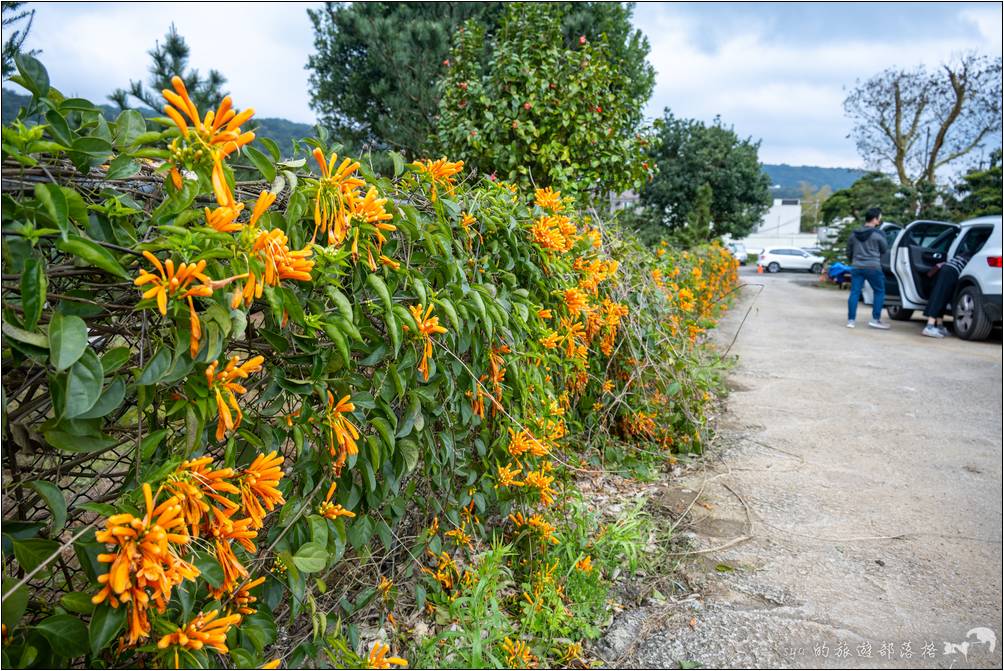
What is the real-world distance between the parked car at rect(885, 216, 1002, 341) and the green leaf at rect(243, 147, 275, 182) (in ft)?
28.1

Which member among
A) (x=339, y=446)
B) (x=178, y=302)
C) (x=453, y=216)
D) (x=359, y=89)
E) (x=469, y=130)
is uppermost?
(x=359, y=89)

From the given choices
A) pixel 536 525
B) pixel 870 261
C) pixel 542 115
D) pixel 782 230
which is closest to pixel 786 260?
pixel 870 261

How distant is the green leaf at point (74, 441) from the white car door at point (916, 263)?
32.9ft

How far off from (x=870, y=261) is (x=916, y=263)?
2.67 ft

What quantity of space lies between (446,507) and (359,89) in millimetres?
11616

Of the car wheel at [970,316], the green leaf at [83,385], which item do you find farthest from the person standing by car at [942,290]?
the green leaf at [83,385]

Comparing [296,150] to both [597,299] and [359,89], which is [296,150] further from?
[359,89]

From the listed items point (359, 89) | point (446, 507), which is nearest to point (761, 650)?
point (446, 507)

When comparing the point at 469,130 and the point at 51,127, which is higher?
the point at 469,130

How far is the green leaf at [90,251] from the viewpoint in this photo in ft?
2.98

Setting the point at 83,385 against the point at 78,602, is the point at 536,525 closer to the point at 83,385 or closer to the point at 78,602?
the point at 78,602

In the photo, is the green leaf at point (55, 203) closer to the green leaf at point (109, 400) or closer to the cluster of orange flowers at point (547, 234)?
the green leaf at point (109, 400)

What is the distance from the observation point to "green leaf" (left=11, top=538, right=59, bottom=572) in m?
0.99

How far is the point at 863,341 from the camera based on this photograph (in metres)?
7.86
